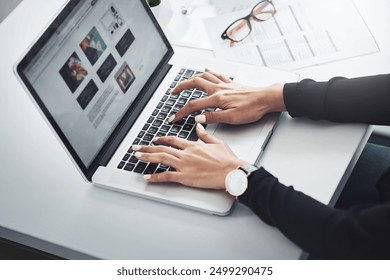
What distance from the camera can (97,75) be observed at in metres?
1.01

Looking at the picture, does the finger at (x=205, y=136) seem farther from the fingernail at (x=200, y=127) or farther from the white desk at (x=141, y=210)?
the white desk at (x=141, y=210)

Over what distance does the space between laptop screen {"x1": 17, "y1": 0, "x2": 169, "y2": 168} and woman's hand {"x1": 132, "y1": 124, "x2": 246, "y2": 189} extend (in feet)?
0.35

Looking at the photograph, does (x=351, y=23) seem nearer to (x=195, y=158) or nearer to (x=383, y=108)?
(x=383, y=108)

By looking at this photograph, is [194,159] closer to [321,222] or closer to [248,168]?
[248,168]

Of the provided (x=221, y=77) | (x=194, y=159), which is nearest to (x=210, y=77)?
(x=221, y=77)

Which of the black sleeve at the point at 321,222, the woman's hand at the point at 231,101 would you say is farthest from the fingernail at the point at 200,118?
the black sleeve at the point at 321,222

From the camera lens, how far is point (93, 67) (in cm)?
100

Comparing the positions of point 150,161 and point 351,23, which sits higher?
point 351,23

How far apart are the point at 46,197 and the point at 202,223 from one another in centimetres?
34

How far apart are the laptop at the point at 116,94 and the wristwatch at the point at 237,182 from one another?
0.02 meters

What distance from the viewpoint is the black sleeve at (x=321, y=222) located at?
0.82 metres

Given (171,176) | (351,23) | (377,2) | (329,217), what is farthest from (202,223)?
(377,2)

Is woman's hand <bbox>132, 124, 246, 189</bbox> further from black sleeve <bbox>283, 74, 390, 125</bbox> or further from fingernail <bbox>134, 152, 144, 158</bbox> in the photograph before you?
black sleeve <bbox>283, 74, 390, 125</bbox>

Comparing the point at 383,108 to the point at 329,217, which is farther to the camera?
the point at 383,108
